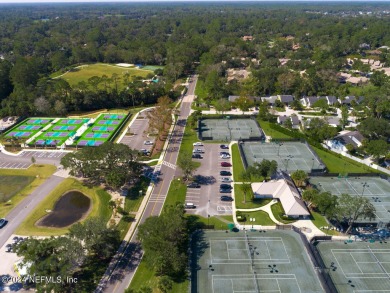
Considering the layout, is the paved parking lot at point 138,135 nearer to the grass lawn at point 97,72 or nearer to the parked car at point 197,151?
the parked car at point 197,151

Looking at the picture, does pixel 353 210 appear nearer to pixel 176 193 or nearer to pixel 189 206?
pixel 189 206

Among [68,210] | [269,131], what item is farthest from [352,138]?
[68,210]

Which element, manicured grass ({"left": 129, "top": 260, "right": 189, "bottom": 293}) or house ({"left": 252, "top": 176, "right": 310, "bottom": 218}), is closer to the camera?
manicured grass ({"left": 129, "top": 260, "right": 189, "bottom": 293})

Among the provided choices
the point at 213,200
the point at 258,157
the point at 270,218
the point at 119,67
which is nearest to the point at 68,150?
the point at 213,200

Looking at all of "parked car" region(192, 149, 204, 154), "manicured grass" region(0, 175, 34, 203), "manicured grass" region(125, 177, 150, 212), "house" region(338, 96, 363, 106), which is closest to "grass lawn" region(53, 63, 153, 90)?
"parked car" region(192, 149, 204, 154)

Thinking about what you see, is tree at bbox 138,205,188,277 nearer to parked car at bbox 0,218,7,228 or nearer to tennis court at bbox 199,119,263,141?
parked car at bbox 0,218,7,228

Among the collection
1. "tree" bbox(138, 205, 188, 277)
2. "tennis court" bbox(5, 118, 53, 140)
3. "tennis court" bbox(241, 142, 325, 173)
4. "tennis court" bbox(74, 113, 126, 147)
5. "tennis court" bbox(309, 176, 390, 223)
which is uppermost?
"tree" bbox(138, 205, 188, 277)

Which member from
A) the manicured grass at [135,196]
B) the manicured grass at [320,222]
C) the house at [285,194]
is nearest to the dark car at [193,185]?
the manicured grass at [135,196]
